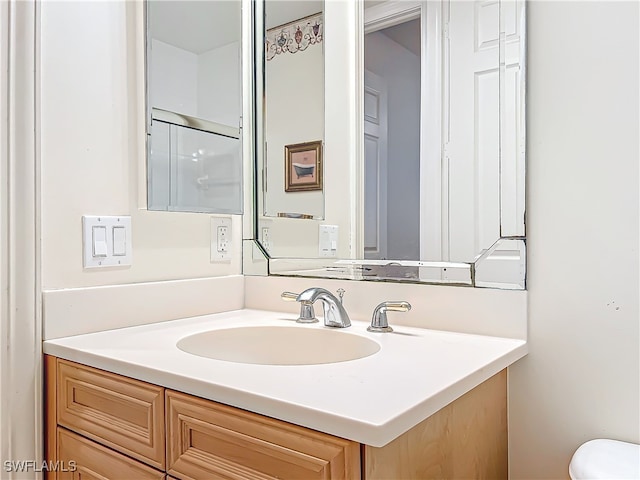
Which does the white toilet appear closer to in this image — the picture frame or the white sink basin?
the white sink basin

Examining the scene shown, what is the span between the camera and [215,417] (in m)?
0.75

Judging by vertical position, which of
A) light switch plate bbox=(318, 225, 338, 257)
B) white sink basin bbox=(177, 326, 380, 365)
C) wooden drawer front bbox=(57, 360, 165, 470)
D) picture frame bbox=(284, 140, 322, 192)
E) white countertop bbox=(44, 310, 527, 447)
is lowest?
wooden drawer front bbox=(57, 360, 165, 470)

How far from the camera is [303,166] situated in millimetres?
1468

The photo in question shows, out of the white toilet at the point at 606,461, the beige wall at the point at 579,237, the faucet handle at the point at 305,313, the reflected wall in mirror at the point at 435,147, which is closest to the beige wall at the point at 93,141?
the faucet handle at the point at 305,313

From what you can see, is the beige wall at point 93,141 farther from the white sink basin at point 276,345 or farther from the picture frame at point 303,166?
the picture frame at point 303,166

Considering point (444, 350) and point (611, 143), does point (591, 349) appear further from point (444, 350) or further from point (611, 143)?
point (611, 143)

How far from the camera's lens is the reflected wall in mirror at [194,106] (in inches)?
49.4

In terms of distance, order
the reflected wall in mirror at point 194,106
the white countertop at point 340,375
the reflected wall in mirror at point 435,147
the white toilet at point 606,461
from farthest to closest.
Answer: the reflected wall in mirror at point 194,106, the reflected wall in mirror at point 435,147, the white toilet at point 606,461, the white countertop at point 340,375

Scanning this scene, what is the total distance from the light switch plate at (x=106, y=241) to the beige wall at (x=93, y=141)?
14mm

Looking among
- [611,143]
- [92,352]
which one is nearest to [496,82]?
[611,143]

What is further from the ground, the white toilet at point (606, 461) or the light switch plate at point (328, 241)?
the light switch plate at point (328, 241)

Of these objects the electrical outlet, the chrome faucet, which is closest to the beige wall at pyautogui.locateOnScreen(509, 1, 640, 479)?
the chrome faucet

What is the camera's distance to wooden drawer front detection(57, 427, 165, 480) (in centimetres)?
87

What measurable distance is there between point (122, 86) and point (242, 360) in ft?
2.36
